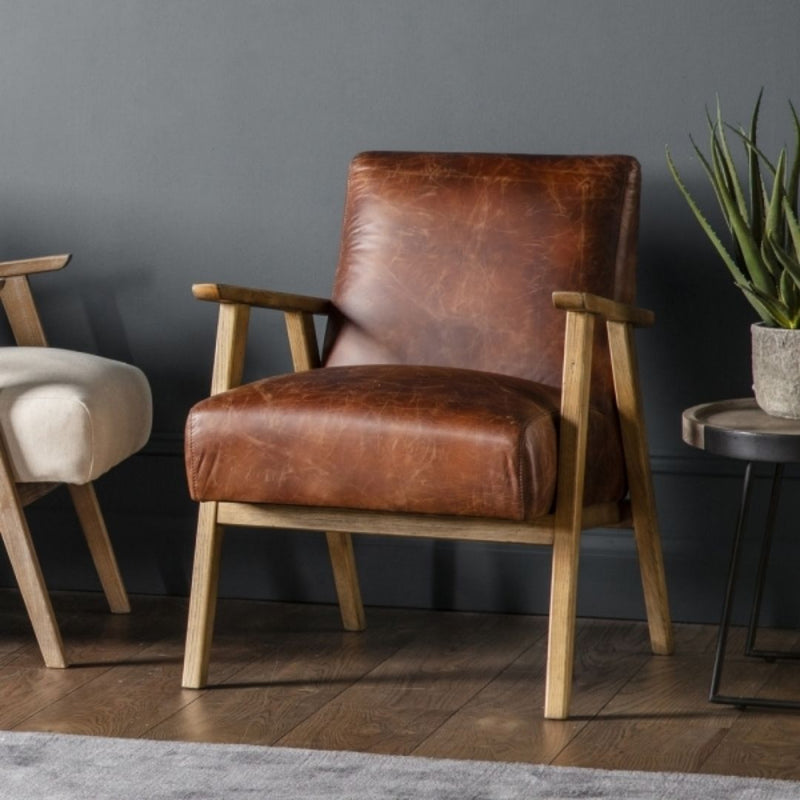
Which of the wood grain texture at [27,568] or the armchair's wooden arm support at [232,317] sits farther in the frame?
the wood grain texture at [27,568]

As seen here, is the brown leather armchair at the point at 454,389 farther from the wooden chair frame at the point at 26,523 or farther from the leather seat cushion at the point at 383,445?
the wooden chair frame at the point at 26,523

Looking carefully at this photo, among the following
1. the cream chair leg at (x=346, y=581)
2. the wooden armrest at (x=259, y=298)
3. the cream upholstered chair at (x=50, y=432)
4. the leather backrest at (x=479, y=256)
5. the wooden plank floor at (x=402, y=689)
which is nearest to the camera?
the wooden plank floor at (x=402, y=689)

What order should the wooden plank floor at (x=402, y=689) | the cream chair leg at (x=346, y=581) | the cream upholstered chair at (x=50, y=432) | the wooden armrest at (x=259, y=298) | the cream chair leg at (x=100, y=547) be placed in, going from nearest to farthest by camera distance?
the wooden plank floor at (x=402, y=689)
the wooden armrest at (x=259, y=298)
the cream upholstered chair at (x=50, y=432)
the cream chair leg at (x=346, y=581)
the cream chair leg at (x=100, y=547)

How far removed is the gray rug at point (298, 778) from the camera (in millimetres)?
1883

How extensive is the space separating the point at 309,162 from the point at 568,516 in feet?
3.33

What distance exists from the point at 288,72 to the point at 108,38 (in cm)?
36

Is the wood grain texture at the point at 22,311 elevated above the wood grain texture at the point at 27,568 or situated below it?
above

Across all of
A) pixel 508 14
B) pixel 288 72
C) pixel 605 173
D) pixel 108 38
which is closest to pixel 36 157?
pixel 108 38

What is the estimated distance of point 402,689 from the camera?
7.75 feet

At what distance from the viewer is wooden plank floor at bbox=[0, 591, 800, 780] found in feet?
6.90

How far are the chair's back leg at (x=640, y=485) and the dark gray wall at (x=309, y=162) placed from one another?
0.76 feet

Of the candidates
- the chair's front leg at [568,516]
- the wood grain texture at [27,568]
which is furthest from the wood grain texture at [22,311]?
the chair's front leg at [568,516]

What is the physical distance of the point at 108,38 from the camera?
2.98 meters

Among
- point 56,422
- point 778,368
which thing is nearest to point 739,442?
point 778,368
